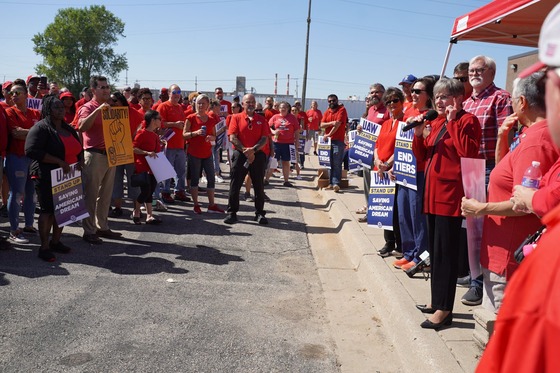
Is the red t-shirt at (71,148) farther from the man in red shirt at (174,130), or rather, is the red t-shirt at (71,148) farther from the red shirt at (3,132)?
the man in red shirt at (174,130)

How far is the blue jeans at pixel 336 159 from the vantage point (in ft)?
40.2

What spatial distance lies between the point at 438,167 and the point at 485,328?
134cm

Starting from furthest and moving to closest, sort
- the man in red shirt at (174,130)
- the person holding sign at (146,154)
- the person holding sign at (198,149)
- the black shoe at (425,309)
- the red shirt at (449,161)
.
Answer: the man in red shirt at (174,130)
the person holding sign at (198,149)
the person holding sign at (146,154)
the black shoe at (425,309)
the red shirt at (449,161)

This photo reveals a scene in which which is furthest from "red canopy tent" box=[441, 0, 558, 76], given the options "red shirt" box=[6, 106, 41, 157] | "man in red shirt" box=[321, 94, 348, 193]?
"red shirt" box=[6, 106, 41, 157]

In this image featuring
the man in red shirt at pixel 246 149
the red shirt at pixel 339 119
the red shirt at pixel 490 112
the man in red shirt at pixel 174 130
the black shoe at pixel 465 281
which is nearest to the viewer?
the red shirt at pixel 490 112

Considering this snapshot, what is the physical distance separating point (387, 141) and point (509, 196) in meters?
3.68

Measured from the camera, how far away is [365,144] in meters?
8.84

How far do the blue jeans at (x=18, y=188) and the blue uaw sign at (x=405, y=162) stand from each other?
488cm

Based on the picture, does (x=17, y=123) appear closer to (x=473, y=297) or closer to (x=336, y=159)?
(x=473, y=297)

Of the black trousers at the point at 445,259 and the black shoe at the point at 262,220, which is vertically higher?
the black trousers at the point at 445,259

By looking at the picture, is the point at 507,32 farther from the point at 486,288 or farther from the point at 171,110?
the point at 171,110

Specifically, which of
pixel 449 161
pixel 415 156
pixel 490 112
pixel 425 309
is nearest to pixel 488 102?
pixel 490 112

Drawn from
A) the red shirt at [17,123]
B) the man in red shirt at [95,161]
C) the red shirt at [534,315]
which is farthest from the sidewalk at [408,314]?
the red shirt at [17,123]

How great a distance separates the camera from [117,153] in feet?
25.6
